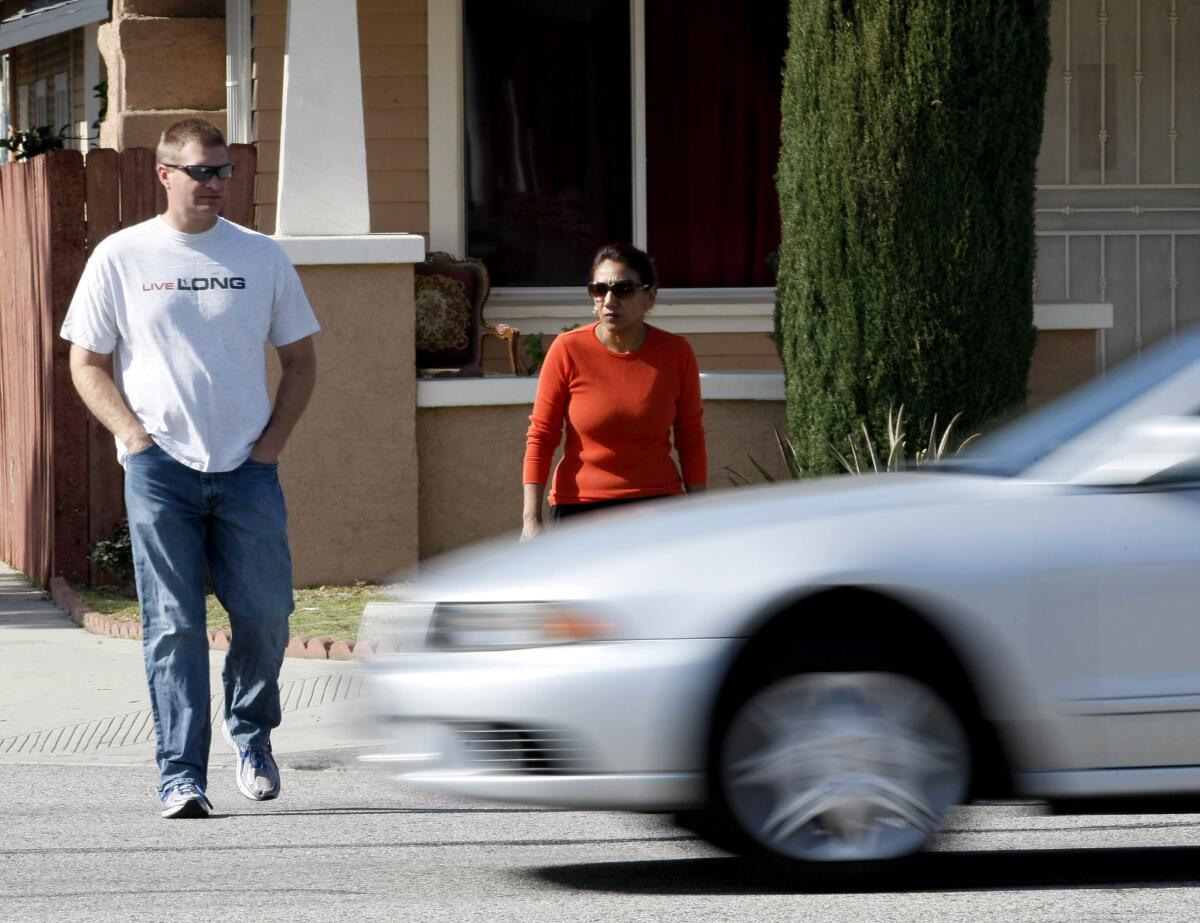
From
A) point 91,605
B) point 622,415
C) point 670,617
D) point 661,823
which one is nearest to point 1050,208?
point 91,605

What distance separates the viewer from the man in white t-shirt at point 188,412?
20.4 ft

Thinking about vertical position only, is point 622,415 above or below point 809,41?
below

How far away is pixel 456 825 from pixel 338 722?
1.72m

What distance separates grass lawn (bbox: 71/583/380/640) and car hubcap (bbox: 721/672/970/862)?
484 centimetres

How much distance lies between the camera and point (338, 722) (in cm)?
808

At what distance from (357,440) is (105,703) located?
2.92 meters

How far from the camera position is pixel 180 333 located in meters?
6.22

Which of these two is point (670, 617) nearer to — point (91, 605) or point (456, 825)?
point (456, 825)

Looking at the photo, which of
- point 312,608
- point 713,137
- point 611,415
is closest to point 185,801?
point 611,415

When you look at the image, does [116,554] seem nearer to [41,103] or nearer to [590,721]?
[590,721]

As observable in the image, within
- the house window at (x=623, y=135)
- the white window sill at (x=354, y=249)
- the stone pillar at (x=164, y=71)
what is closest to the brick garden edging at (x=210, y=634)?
the white window sill at (x=354, y=249)

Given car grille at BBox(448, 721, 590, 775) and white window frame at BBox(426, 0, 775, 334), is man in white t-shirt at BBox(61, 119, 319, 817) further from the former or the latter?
white window frame at BBox(426, 0, 775, 334)

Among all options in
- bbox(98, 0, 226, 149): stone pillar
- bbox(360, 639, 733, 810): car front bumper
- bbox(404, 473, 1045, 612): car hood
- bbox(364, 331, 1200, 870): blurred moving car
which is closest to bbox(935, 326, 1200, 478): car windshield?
bbox(404, 473, 1045, 612): car hood

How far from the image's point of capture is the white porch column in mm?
11039
